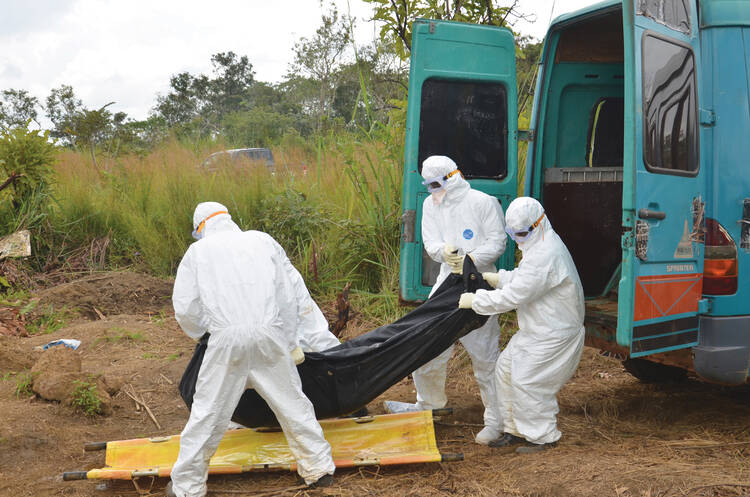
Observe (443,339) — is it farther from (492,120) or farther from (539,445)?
(492,120)

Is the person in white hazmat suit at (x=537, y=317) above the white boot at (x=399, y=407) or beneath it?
above

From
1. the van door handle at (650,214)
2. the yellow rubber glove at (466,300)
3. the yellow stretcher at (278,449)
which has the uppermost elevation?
the van door handle at (650,214)

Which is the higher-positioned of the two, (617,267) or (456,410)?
(617,267)

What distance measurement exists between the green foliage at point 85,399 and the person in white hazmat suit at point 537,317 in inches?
106

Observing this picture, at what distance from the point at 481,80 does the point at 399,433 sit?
2.49 metres

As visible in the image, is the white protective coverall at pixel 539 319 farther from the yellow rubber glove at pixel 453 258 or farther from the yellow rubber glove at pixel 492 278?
the yellow rubber glove at pixel 453 258

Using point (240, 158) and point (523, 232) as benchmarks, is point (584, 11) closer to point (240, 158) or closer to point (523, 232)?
point (523, 232)

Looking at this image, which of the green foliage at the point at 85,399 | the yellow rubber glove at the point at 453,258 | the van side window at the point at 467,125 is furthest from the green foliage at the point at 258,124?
the yellow rubber glove at the point at 453,258

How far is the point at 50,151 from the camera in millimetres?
8625

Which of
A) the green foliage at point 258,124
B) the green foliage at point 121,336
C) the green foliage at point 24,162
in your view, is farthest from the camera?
the green foliage at point 258,124

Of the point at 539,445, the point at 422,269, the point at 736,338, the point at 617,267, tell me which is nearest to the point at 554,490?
the point at 539,445

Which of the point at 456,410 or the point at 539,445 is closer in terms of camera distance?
the point at 539,445

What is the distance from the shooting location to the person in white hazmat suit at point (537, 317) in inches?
154

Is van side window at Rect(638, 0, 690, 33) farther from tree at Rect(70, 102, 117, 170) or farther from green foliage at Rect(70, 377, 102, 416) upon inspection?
tree at Rect(70, 102, 117, 170)
